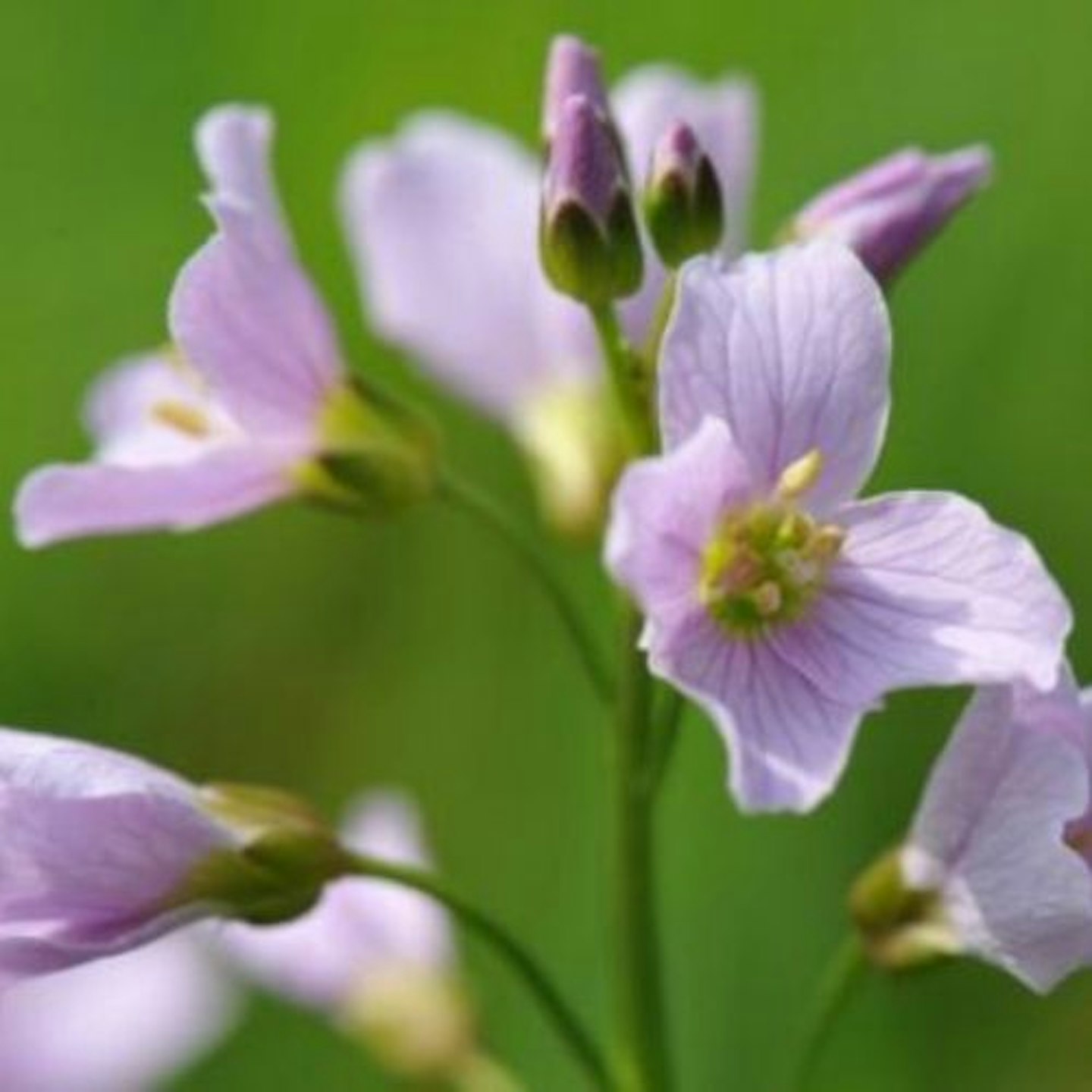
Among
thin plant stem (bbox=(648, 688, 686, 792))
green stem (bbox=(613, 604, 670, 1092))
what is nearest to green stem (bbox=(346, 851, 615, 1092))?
green stem (bbox=(613, 604, 670, 1092))

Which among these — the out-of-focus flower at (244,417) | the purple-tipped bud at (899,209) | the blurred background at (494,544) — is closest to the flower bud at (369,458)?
the out-of-focus flower at (244,417)

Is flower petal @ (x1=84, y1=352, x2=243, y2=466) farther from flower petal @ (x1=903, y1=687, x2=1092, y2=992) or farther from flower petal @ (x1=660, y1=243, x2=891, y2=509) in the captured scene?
flower petal @ (x1=903, y1=687, x2=1092, y2=992)

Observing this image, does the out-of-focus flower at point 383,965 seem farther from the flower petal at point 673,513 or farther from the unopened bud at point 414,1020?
the flower petal at point 673,513

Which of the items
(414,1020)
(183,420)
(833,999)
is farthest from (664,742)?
(414,1020)

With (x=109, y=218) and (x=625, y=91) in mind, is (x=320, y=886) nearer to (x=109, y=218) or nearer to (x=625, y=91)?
(x=625, y=91)

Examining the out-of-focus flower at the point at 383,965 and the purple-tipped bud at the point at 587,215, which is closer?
the purple-tipped bud at the point at 587,215
